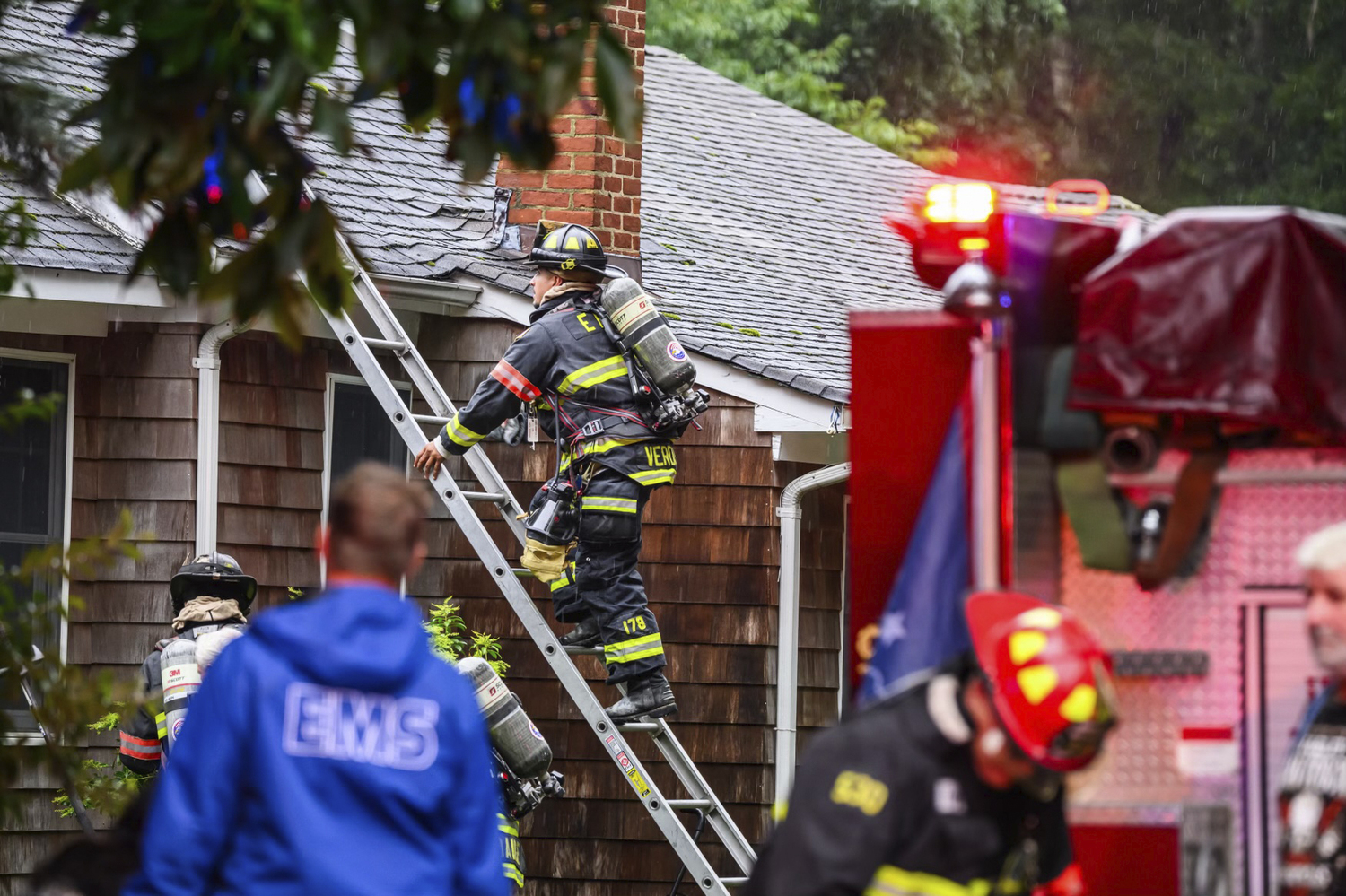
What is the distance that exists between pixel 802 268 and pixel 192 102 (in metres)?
8.47

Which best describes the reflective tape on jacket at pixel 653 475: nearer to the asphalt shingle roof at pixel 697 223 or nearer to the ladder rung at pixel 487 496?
the ladder rung at pixel 487 496

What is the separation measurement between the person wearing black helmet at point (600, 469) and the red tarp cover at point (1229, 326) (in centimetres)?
397

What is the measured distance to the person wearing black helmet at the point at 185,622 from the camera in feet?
22.3

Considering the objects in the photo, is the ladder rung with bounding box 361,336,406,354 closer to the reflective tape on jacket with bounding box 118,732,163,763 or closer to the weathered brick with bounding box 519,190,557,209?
the weathered brick with bounding box 519,190,557,209

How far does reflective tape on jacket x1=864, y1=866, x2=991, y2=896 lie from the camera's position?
10.9 feet

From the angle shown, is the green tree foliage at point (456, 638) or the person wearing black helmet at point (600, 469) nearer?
the person wearing black helmet at point (600, 469)

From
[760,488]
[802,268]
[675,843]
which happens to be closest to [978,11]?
[802,268]

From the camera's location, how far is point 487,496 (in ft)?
27.7

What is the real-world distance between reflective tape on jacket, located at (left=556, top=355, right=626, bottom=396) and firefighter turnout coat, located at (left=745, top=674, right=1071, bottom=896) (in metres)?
4.70

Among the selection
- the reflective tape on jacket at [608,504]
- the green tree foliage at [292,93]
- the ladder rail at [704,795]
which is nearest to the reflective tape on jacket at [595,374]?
the reflective tape on jacket at [608,504]

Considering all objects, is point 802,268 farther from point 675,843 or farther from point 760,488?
point 675,843

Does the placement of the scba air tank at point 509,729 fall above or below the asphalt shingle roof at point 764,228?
below

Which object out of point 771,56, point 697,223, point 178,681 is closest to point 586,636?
point 178,681

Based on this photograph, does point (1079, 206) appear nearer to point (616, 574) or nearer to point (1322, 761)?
point (1322, 761)
